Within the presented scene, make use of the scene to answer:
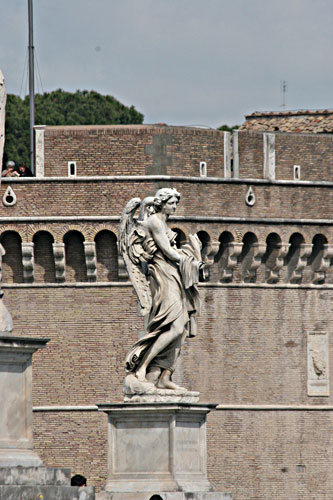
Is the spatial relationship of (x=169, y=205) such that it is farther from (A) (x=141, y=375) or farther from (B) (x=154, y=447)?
(B) (x=154, y=447)

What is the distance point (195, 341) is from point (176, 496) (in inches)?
→ 828

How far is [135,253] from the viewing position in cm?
1645

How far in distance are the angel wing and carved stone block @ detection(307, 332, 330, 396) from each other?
70.2 ft

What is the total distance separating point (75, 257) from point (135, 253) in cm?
1987

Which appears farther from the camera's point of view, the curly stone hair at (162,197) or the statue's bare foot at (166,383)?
the curly stone hair at (162,197)

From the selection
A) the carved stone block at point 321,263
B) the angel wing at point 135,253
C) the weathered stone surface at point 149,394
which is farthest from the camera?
the carved stone block at point 321,263

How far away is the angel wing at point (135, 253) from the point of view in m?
16.4

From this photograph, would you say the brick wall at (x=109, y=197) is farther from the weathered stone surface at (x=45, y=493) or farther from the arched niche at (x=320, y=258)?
the weathered stone surface at (x=45, y=493)

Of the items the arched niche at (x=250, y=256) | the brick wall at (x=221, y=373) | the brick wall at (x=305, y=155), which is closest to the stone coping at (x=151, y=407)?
the brick wall at (x=221, y=373)

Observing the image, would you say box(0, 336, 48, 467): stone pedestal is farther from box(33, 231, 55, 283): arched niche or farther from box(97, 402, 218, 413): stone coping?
box(33, 231, 55, 283): arched niche

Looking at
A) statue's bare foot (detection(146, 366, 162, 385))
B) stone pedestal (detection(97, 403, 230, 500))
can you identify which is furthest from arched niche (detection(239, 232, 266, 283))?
stone pedestal (detection(97, 403, 230, 500))

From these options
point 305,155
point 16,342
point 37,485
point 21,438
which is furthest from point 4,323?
point 305,155

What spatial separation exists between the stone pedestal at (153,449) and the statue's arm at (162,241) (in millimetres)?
1479

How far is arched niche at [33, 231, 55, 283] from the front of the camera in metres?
36.2
